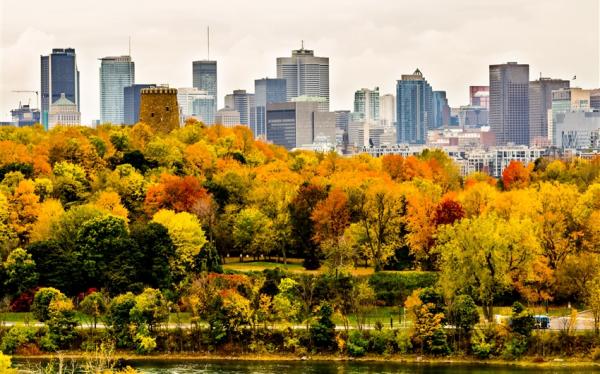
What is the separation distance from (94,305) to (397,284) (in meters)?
13.5

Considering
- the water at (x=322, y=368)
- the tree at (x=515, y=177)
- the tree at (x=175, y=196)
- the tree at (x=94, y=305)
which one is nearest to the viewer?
the water at (x=322, y=368)

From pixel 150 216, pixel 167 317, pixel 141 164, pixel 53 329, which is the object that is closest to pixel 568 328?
pixel 167 317

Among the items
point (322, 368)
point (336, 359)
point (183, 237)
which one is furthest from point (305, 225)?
point (322, 368)

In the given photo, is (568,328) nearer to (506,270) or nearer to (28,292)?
(506,270)

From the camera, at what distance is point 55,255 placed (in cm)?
6775

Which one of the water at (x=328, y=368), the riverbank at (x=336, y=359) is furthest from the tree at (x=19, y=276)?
the water at (x=328, y=368)

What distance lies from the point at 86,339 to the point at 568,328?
18.8 m

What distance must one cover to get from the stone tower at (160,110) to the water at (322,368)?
147 feet

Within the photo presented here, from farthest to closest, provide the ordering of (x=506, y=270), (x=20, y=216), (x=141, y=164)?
1. (x=141, y=164)
2. (x=20, y=216)
3. (x=506, y=270)

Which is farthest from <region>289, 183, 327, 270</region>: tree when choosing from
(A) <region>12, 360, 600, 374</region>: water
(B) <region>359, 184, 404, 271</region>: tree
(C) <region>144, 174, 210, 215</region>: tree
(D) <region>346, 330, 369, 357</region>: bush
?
(A) <region>12, 360, 600, 374</region>: water

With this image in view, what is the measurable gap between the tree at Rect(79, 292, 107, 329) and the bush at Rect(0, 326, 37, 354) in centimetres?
272

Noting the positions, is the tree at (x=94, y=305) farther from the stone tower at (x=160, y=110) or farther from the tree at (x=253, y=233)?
the stone tower at (x=160, y=110)

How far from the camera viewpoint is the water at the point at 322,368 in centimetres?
5728

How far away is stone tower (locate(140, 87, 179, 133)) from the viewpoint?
103562 millimetres
